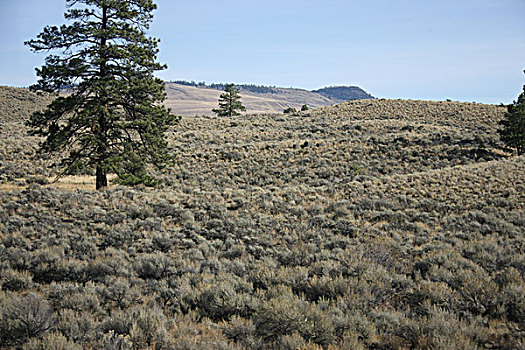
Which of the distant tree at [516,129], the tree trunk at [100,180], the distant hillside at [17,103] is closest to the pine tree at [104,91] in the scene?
the tree trunk at [100,180]

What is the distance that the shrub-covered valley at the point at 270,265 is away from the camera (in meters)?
4.71

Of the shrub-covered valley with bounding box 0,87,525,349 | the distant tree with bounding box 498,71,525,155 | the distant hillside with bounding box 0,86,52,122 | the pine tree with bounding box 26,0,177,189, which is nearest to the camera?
the shrub-covered valley with bounding box 0,87,525,349

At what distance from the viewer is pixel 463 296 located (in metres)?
5.86

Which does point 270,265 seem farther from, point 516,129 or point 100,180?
point 516,129

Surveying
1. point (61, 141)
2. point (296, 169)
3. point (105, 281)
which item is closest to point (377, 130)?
point (296, 169)

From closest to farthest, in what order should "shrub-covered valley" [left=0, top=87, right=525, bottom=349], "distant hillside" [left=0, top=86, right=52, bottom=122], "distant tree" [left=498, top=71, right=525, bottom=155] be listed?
"shrub-covered valley" [left=0, top=87, right=525, bottom=349] < "distant tree" [left=498, top=71, right=525, bottom=155] < "distant hillside" [left=0, top=86, right=52, bottom=122]

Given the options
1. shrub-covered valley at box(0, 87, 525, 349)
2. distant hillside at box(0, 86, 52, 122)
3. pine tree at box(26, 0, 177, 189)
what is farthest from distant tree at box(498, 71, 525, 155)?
distant hillside at box(0, 86, 52, 122)

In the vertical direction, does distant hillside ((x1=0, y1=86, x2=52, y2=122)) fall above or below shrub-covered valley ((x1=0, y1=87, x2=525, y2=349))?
above

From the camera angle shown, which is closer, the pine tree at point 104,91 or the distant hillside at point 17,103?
the pine tree at point 104,91

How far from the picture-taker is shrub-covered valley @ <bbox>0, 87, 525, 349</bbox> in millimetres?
4707

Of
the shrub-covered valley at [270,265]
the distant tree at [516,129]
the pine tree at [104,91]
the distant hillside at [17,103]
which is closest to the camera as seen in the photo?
the shrub-covered valley at [270,265]

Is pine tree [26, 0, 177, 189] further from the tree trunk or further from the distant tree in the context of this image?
the distant tree

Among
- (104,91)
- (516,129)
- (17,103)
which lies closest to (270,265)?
(104,91)

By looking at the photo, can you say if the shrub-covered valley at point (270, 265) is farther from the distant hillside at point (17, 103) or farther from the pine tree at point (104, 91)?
the distant hillside at point (17, 103)
